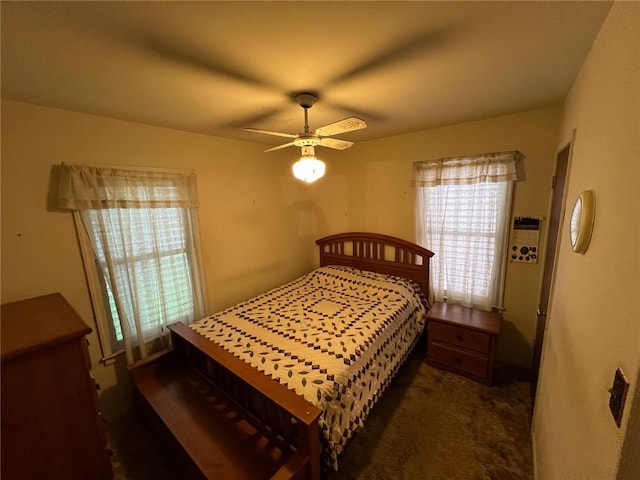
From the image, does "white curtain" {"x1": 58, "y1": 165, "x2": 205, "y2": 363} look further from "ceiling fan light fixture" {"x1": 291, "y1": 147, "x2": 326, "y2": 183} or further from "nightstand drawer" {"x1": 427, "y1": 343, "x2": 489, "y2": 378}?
"nightstand drawer" {"x1": 427, "y1": 343, "x2": 489, "y2": 378}

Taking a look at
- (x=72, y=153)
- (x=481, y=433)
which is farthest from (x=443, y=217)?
(x=72, y=153)

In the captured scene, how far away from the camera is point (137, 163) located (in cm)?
209

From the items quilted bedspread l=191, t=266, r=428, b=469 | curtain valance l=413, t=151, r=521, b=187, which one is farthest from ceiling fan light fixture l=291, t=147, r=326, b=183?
curtain valance l=413, t=151, r=521, b=187

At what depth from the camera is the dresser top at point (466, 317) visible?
2.23 metres

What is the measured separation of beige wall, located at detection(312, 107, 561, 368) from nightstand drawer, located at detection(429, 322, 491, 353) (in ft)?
1.55

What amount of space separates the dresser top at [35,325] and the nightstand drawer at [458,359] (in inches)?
105

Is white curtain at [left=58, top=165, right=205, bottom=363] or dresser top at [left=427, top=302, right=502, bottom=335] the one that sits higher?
white curtain at [left=58, top=165, right=205, bottom=363]

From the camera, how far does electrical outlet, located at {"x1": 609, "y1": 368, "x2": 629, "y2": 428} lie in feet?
1.95

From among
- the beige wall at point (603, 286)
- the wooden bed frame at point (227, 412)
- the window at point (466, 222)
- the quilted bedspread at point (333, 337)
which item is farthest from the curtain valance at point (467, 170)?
the wooden bed frame at point (227, 412)

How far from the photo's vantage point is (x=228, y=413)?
167 cm

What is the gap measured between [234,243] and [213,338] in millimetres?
1138

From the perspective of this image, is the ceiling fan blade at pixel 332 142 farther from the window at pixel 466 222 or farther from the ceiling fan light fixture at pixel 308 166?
the window at pixel 466 222

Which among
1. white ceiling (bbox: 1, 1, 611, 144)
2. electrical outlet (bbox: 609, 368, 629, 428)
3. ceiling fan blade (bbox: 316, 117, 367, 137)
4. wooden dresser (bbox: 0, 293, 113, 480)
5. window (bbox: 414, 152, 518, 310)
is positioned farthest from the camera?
window (bbox: 414, 152, 518, 310)

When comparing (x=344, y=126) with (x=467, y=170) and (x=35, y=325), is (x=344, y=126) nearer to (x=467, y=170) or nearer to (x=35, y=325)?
(x=467, y=170)
